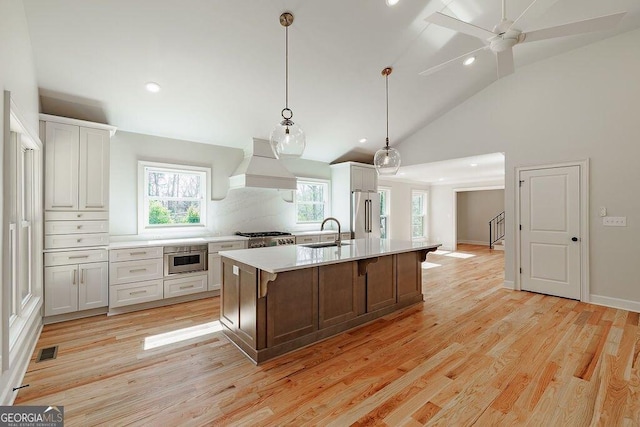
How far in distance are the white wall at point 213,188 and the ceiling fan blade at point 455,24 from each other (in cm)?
397

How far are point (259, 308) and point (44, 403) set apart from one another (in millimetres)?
1520

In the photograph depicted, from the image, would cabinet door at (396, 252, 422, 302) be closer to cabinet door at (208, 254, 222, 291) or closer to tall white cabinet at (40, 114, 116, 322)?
cabinet door at (208, 254, 222, 291)

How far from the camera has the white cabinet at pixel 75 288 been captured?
330cm

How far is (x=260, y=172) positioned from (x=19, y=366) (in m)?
3.52

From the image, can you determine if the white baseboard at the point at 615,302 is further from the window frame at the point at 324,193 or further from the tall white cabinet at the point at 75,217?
the tall white cabinet at the point at 75,217

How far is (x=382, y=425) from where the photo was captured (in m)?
1.76

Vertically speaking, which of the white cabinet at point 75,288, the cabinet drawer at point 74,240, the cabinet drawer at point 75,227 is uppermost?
the cabinet drawer at point 75,227

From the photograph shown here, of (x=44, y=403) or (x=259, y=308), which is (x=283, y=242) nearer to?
(x=259, y=308)

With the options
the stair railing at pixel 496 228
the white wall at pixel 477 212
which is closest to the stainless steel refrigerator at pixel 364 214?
the stair railing at pixel 496 228

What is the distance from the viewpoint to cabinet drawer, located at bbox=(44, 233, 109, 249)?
3312 mm

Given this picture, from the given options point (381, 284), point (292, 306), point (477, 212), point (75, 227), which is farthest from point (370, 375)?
point (477, 212)

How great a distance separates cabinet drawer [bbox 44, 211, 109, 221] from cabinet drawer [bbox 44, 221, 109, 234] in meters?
0.04

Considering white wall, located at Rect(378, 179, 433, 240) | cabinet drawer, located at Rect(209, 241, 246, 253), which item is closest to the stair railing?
white wall, located at Rect(378, 179, 433, 240)

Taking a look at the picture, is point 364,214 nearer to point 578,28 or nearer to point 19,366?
point 578,28
